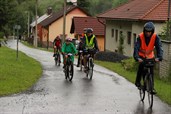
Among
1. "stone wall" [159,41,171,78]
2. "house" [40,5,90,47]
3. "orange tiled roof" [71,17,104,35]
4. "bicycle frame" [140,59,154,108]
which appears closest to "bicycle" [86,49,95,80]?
"stone wall" [159,41,171,78]

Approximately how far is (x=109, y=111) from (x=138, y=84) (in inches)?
61.6

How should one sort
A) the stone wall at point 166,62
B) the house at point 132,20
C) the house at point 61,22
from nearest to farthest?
the stone wall at point 166,62, the house at point 132,20, the house at point 61,22

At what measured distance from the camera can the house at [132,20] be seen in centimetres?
2864

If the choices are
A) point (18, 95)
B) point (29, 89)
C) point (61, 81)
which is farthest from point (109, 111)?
point (61, 81)

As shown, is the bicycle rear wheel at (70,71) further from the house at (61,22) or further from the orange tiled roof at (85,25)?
the house at (61,22)

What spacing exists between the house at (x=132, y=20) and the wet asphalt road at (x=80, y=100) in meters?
15.3

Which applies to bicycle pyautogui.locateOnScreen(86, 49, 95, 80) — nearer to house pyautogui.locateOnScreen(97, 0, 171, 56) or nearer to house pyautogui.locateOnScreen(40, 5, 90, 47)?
house pyautogui.locateOnScreen(97, 0, 171, 56)

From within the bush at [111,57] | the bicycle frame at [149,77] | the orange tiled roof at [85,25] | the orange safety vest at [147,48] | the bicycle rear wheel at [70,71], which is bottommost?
the bush at [111,57]

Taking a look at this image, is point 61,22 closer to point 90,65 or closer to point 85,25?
point 85,25

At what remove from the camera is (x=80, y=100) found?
32.8 feet

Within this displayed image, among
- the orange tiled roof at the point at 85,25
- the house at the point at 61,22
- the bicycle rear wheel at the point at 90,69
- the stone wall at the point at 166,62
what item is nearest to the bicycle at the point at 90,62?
the bicycle rear wheel at the point at 90,69

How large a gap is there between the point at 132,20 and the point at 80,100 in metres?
21.1

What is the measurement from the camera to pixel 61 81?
14273 mm

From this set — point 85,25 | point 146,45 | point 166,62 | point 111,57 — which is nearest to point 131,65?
point 166,62
